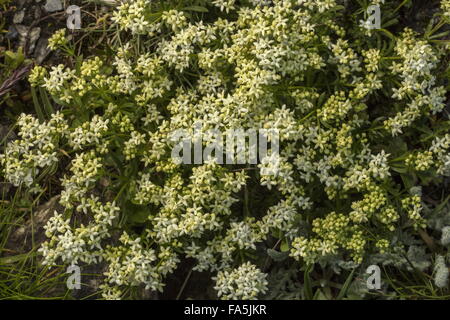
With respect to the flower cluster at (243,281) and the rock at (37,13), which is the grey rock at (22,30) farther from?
the flower cluster at (243,281)

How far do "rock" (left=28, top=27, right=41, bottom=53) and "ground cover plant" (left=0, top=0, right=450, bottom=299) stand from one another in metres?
0.78

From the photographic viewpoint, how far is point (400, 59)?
15.1ft

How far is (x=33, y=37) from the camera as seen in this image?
543cm

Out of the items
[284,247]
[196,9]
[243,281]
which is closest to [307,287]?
[284,247]

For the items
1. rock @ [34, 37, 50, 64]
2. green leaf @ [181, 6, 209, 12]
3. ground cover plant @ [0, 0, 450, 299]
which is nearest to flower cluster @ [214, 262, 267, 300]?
ground cover plant @ [0, 0, 450, 299]

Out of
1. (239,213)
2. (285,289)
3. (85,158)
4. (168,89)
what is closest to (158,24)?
(168,89)

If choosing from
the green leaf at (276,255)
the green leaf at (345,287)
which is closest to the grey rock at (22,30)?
the green leaf at (276,255)

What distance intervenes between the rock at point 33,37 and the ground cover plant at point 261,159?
784mm

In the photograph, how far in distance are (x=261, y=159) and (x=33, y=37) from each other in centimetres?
276

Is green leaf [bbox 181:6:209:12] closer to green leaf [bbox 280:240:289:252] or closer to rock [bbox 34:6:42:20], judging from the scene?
rock [bbox 34:6:42:20]

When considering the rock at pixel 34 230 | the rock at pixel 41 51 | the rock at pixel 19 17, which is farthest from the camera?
the rock at pixel 19 17

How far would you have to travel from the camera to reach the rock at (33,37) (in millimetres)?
5410

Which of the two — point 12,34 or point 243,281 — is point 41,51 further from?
point 243,281

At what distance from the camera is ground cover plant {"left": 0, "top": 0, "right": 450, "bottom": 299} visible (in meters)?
4.18
